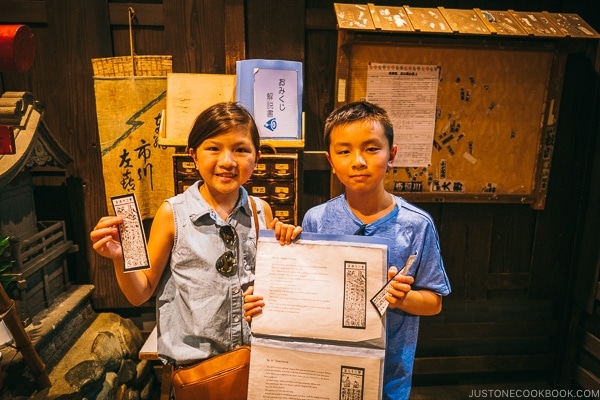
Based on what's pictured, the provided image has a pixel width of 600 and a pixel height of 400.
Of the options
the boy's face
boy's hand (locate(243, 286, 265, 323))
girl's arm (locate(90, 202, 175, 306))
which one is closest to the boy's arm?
the boy's face

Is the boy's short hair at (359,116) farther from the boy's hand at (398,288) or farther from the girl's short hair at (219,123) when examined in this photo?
the boy's hand at (398,288)

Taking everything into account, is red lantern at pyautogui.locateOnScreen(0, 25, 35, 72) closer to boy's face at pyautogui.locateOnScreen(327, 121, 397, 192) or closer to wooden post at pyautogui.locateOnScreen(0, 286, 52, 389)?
wooden post at pyautogui.locateOnScreen(0, 286, 52, 389)

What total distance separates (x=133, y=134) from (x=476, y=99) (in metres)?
3.20

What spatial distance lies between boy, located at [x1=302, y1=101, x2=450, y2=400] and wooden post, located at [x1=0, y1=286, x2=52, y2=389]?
6.38 feet

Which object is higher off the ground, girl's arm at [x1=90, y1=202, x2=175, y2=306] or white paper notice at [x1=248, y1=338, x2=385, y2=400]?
girl's arm at [x1=90, y1=202, x2=175, y2=306]

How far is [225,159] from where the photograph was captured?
179cm

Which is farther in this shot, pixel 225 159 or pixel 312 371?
pixel 225 159

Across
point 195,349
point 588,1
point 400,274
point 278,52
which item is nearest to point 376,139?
point 400,274

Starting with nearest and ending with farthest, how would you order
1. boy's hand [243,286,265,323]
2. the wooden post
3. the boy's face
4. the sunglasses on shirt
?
boy's hand [243,286,265,323] < the boy's face < the sunglasses on shirt < the wooden post

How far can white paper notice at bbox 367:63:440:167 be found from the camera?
350cm

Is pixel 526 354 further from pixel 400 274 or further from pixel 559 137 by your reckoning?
pixel 400 274

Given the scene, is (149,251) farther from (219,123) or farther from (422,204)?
(422,204)

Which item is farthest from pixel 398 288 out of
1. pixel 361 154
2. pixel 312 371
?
pixel 361 154

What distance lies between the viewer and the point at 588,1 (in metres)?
3.81
